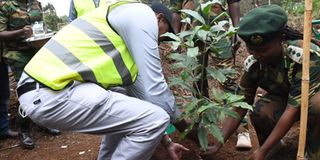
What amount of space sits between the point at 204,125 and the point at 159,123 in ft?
1.04

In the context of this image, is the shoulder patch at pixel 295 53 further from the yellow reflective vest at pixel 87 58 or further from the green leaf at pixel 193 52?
the yellow reflective vest at pixel 87 58

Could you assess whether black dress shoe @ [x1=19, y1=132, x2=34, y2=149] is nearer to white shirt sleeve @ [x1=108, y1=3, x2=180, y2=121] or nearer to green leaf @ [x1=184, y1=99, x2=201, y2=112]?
white shirt sleeve @ [x1=108, y1=3, x2=180, y2=121]

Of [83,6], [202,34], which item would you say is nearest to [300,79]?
[202,34]

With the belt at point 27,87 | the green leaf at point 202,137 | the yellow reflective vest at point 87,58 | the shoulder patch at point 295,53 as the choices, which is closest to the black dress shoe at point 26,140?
the belt at point 27,87

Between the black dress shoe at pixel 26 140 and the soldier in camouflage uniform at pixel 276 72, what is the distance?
1.89 meters

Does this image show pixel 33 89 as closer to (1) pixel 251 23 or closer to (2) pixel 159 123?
(2) pixel 159 123

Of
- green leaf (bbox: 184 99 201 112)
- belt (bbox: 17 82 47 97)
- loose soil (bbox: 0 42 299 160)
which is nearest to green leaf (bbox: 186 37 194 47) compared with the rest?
green leaf (bbox: 184 99 201 112)

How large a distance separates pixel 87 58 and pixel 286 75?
123 cm

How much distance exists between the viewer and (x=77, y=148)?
11.2 ft

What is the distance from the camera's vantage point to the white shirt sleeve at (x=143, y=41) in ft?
6.66

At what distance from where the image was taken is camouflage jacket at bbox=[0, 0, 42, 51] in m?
3.52

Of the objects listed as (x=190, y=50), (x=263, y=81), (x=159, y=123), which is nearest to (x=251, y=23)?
(x=190, y=50)

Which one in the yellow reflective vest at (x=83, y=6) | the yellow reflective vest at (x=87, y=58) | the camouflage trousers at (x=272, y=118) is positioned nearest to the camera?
the yellow reflective vest at (x=87, y=58)

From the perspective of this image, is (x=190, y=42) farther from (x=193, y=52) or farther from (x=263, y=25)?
(x=263, y=25)
